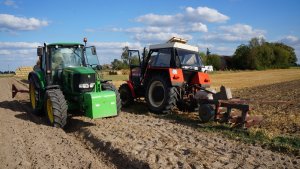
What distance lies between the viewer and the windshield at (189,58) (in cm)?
1047

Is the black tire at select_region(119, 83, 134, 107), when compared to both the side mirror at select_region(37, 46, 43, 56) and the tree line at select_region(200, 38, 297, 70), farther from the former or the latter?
the tree line at select_region(200, 38, 297, 70)

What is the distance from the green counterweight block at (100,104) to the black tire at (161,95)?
183 centimetres

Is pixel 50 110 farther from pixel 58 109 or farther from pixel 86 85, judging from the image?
pixel 86 85

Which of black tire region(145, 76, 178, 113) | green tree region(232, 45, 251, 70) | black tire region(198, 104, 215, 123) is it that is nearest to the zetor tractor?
black tire region(145, 76, 178, 113)

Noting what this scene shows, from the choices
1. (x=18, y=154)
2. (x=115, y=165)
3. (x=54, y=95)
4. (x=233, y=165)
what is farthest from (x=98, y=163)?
(x=54, y=95)

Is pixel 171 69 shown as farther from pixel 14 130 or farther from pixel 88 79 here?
pixel 14 130

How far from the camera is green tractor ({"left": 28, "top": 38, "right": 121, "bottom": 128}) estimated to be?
8.48 meters

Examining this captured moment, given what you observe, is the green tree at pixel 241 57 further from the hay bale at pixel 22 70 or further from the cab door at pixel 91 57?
the cab door at pixel 91 57

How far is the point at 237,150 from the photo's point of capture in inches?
238

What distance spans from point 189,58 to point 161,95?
145 cm

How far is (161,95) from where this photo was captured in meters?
10.5

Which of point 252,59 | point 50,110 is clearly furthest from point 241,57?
point 50,110

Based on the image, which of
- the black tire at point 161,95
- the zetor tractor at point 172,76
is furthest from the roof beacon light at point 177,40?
the black tire at point 161,95

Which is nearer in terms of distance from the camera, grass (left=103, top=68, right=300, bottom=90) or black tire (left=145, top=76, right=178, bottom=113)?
black tire (left=145, top=76, right=178, bottom=113)
